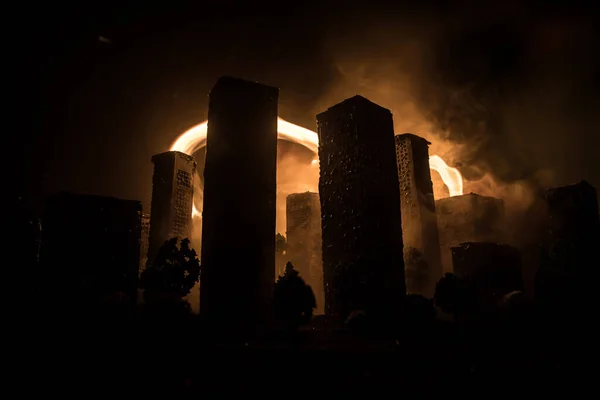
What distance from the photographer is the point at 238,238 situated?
6.59 metres

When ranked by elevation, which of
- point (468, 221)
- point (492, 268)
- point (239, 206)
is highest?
point (468, 221)

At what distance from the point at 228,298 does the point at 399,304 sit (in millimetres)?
3217

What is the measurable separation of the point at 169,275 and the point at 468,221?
10.8 m

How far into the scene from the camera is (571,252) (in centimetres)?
743

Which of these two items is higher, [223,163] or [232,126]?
[232,126]

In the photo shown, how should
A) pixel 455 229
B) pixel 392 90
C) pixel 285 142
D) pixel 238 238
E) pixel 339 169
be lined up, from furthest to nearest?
pixel 285 142, pixel 392 90, pixel 455 229, pixel 339 169, pixel 238 238

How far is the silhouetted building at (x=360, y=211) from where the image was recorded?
7.23m

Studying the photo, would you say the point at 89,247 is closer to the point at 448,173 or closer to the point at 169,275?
the point at 169,275

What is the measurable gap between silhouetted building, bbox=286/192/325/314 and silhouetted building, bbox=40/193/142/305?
Result: 8614 millimetres

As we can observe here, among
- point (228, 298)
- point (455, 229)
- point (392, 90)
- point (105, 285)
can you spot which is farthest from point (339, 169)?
point (392, 90)

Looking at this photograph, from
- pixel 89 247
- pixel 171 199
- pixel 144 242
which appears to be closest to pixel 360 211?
pixel 89 247

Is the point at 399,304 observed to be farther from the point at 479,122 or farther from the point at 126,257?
the point at 479,122

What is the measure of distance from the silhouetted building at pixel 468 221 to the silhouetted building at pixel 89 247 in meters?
10.3

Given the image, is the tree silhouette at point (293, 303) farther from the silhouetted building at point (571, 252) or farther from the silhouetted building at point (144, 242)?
the silhouetted building at point (144, 242)
